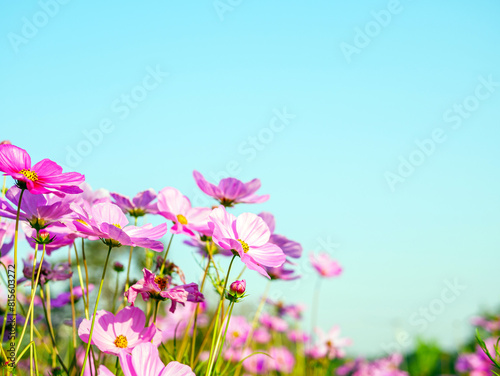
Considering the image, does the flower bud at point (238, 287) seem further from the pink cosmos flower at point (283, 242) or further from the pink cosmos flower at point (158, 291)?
the pink cosmos flower at point (283, 242)

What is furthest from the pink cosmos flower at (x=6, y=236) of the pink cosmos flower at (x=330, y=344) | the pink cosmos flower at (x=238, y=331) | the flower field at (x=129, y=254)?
the pink cosmos flower at (x=330, y=344)

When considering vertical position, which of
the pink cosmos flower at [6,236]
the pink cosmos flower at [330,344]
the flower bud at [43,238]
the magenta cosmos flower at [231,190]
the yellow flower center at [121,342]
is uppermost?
the magenta cosmos flower at [231,190]

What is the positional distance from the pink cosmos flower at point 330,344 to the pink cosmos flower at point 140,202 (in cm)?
157

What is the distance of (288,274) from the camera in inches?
51.6

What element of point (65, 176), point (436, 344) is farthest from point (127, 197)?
point (436, 344)

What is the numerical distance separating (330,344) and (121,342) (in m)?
1.97

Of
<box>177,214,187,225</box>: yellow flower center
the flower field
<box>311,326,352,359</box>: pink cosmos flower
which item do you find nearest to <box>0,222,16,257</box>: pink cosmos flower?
the flower field

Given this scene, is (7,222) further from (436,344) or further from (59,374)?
(436,344)

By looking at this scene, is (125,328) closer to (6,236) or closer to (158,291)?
(158,291)

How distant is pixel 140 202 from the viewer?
1.09 metres

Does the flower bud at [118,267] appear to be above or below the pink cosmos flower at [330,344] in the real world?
above

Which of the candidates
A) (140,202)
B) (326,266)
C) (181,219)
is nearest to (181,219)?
(181,219)

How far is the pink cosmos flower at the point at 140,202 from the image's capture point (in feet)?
3.53

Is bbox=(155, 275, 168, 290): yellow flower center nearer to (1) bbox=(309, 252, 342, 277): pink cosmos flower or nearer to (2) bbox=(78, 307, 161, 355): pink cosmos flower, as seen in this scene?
(2) bbox=(78, 307, 161, 355): pink cosmos flower
